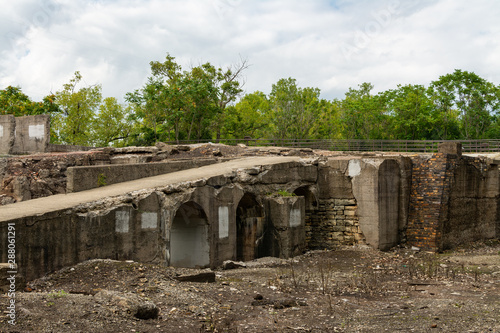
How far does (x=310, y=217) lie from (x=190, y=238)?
4298mm

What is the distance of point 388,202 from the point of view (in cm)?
1423

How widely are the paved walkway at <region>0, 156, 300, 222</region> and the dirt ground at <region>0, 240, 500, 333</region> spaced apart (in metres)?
1.10

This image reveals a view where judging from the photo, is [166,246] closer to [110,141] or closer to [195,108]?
[195,108]

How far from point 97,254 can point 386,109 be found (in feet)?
103

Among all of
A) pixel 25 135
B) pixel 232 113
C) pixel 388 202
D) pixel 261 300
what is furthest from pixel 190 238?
pixel 232 113

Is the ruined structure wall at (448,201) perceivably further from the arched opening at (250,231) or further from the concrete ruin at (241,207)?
the arched opening at (250,231)

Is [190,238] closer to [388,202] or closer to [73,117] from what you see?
[388,202]

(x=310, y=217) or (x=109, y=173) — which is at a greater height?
(x=109, y=173)

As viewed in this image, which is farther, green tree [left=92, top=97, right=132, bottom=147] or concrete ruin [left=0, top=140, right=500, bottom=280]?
green tree [left=92, top=97, right=132, bottom=147]

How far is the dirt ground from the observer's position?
244 inches

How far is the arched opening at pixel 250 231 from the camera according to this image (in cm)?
1288

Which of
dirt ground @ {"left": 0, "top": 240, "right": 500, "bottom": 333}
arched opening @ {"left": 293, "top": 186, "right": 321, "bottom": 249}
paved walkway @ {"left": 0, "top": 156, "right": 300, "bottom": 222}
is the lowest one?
dirt ground @ {"left": 0, "top": 240, "right": 500, "bottom": 333}

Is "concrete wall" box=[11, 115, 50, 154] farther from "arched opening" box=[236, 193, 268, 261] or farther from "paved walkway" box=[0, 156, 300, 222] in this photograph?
"arched opening" box=[236, 193, 268, 261]

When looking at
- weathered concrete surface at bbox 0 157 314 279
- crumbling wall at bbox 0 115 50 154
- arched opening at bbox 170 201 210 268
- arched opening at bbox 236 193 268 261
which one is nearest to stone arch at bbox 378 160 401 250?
weathered concrete surface at bbox 0 157 314 279
